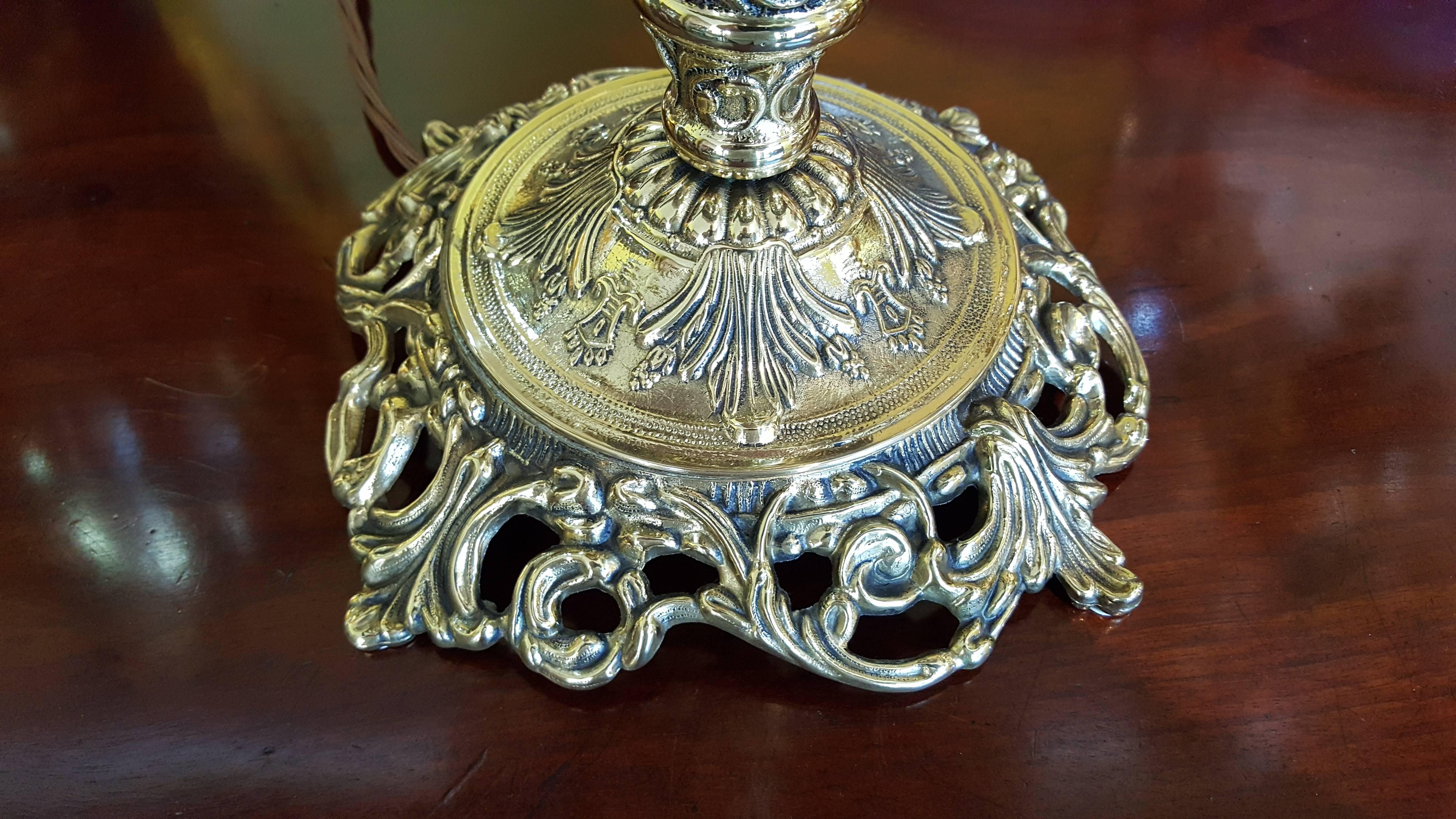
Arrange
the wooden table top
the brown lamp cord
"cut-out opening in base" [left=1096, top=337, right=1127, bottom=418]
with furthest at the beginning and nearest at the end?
the brown lamp cord → "cut-out opening in base" [left=1096, top=337, right=1127, bottom=418] → the wooden table top

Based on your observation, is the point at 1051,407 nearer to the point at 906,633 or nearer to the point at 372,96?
the point at 906,633

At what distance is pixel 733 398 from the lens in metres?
0.49

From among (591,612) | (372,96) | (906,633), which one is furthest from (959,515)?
(372,96)

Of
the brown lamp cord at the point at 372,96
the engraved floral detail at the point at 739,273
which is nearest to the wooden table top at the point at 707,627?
the brown lamp cord at the point at 372,96

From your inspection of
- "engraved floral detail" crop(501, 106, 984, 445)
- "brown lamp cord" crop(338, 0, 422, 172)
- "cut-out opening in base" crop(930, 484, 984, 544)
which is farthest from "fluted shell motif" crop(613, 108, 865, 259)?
"brown lamp cord" crop(338, 0, 422, 172)

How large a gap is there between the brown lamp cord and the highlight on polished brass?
177mm

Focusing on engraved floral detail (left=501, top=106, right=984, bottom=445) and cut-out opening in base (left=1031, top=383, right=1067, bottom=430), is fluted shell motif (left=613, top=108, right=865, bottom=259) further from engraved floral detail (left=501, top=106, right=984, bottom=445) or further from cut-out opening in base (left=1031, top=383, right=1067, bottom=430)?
cut-out opening in base (left=1031, top=383, right=1067, bottom=430)

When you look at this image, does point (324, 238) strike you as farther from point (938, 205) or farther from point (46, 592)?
point (938, 205)

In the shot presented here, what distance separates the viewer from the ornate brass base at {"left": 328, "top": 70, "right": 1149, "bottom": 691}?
48cm

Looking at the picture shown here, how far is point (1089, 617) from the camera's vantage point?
1.69 feet

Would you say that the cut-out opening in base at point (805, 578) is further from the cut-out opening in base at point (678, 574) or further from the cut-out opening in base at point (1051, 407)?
the cut-out opening in base at point (1051, 407)

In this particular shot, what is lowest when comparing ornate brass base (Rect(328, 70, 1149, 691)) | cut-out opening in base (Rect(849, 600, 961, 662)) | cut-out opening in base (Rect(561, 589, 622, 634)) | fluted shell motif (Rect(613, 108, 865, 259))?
cut-out opening in base (Rect(849, 600, 961, 662))

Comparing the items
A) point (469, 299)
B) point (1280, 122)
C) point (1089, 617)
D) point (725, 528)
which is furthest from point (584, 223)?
point (1280, 122)

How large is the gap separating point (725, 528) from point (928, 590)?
9cm
